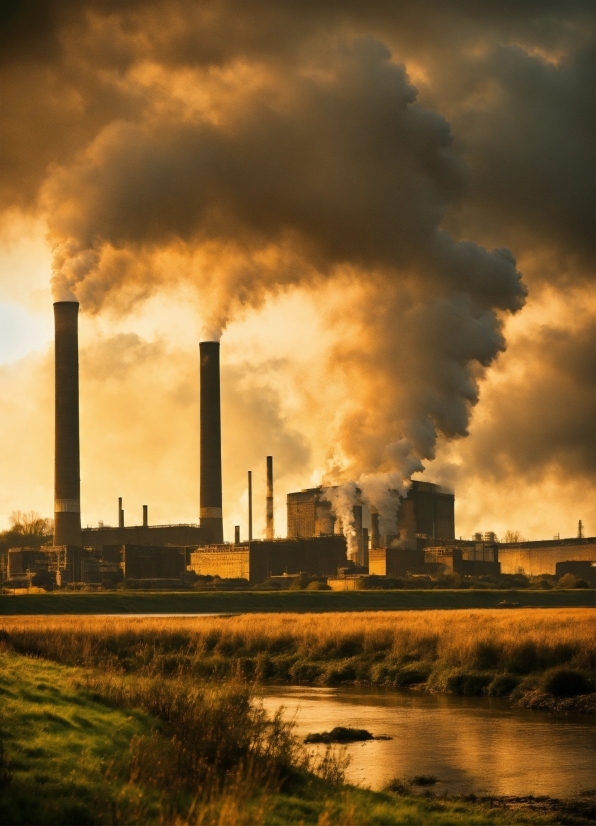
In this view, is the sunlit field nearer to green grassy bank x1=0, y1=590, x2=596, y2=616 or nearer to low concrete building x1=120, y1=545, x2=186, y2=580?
green grassy bank x1=0, y1=590, x2=596, y2=616

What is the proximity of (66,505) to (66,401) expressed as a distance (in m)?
9.48

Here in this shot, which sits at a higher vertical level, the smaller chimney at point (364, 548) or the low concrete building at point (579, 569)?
the smaller chimney at point (364, 548)

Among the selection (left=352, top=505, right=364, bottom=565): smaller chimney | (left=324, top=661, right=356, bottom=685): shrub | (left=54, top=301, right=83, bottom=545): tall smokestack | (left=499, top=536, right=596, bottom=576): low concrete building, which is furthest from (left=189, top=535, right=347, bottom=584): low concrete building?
(left=324, top=661, right=356, bottom=685): shrub

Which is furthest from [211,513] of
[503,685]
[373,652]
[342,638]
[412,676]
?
[503,685]

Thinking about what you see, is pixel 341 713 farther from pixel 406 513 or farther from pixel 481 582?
pixel 406 513

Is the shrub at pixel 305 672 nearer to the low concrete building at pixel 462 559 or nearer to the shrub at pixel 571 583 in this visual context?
the shrub at pixel 571 583

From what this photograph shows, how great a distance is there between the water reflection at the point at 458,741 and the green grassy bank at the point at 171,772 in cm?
113

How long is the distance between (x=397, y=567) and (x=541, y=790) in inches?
3476

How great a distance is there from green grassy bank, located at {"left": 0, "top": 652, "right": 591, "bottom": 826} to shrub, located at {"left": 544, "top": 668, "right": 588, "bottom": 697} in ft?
32.9

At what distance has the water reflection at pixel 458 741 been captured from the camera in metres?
16.0

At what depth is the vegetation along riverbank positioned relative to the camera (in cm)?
2656

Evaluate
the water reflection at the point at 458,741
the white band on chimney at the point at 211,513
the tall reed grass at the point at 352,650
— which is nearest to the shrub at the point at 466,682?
the tall reed grass at the point at 352,650

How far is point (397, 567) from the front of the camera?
103000 mm

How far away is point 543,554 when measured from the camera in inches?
5064
